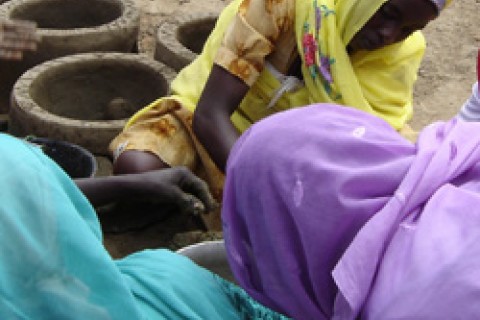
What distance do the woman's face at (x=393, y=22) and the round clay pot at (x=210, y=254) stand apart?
0.97m

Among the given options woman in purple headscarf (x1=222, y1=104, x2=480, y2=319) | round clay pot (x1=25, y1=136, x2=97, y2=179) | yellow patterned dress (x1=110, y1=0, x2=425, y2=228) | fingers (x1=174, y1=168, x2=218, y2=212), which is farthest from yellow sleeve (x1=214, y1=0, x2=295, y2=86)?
woman in purple headscarf (x1=222, y1=104, x2=480, y2=319)

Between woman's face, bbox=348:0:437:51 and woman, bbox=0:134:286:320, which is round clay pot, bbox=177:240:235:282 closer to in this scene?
woman, bbox=0:134:286:320

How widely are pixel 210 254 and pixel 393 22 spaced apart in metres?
1.04

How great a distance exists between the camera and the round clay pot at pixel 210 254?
6.47 feet

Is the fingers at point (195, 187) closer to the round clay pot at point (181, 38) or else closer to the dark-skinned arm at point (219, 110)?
the dark-skinned arm at point (219, 110)

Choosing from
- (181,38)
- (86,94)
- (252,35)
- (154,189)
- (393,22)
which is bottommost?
(86,94)

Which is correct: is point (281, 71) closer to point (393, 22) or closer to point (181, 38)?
point (393, 22)

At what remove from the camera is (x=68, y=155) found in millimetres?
2959

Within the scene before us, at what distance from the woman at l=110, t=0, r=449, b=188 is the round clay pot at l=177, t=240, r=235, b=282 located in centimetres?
63

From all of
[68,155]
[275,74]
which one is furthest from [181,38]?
[275,74]

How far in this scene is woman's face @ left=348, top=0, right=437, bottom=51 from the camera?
7.88ft

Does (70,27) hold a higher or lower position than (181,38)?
lower

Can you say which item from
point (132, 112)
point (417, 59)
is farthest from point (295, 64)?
point (132, 112)

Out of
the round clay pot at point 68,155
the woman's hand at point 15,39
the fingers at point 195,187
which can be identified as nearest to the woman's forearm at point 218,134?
the fingers at point 195,187
